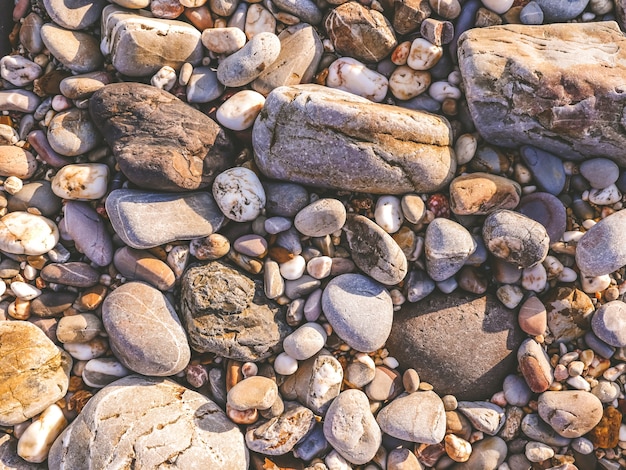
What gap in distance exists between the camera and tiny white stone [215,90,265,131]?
9.78 ft

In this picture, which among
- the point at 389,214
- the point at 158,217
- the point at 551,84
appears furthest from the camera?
the point at 389,214

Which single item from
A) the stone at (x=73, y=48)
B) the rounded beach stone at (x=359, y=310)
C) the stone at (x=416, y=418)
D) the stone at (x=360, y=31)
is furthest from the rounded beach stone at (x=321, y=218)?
the stone at (x=73, y=48)

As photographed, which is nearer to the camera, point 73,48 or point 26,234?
point 26,234

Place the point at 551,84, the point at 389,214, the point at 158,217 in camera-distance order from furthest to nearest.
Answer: the point at 389,214
the point at 158,217
the point at 551,84

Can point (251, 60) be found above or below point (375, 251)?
above

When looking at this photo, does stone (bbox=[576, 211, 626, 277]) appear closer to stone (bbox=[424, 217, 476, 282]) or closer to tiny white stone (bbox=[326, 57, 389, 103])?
stone (bbox=[424, 217, 476, 282])

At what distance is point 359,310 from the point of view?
2.96 metres

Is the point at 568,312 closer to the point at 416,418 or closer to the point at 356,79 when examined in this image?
the point at 416,418

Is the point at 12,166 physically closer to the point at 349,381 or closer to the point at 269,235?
the point at 269,235

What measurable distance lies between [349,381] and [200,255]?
116 cm

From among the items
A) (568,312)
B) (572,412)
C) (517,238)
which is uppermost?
(517,238)

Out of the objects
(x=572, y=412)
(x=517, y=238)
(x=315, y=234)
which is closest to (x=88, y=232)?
(x=315, y=234)

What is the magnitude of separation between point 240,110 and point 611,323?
247 centimetres

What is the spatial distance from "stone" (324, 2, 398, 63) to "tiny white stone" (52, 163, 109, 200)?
5.35 feet
